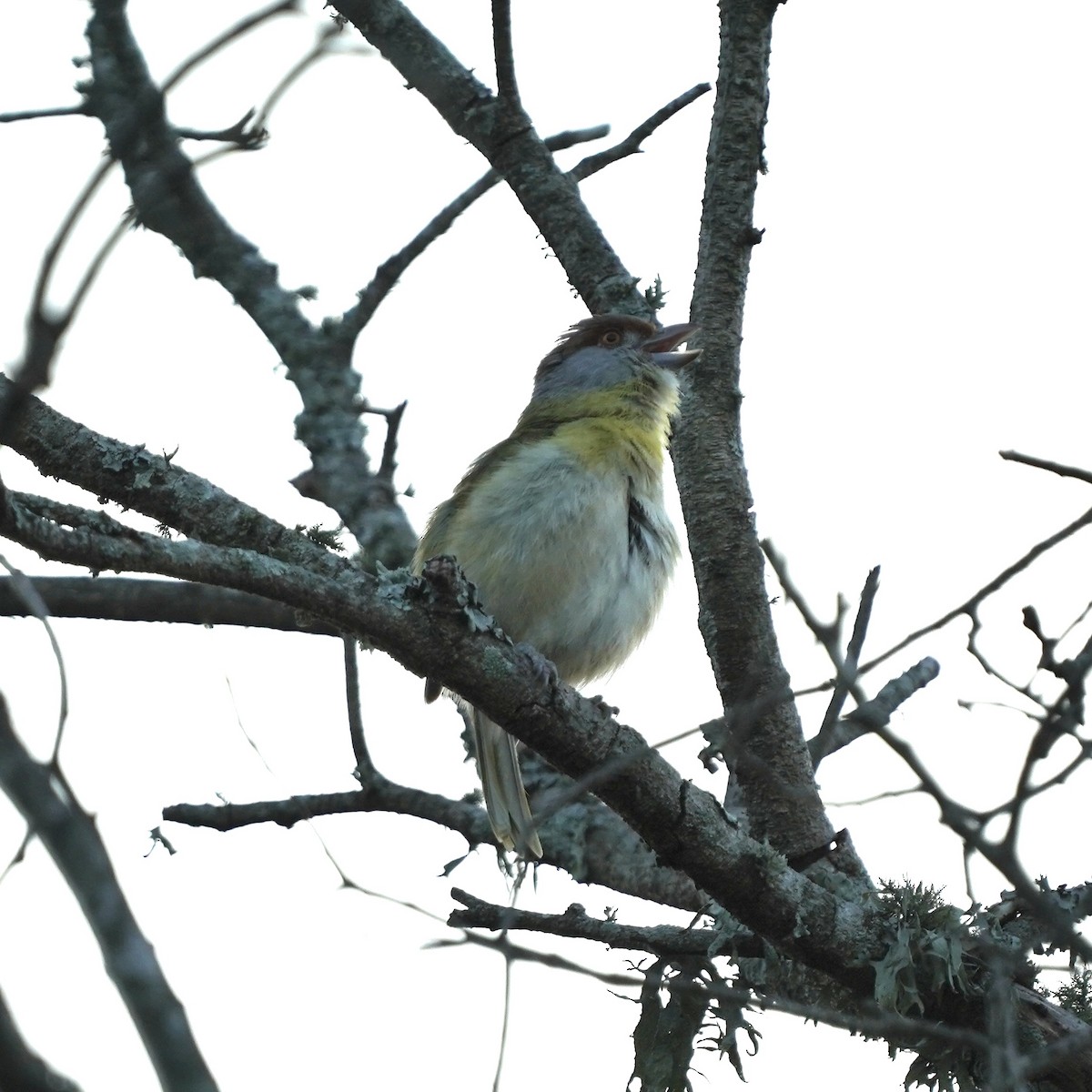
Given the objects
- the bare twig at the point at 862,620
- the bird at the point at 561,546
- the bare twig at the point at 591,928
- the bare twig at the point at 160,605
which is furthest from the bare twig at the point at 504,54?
the bare twig at the point at 591,928

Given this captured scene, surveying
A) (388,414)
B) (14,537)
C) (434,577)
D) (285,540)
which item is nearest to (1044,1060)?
(434,577)

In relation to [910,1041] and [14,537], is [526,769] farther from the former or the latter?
[14,537]

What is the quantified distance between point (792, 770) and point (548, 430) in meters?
1.85

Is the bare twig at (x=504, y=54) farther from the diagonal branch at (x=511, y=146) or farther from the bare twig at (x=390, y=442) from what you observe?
the bare twig at (x=390, y=442)

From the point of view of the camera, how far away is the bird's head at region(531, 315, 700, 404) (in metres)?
6.07

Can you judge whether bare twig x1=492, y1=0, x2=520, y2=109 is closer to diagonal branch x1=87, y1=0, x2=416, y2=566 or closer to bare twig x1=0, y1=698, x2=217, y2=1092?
diagonal branch x1=87, y1=0, x2=416, y2=566

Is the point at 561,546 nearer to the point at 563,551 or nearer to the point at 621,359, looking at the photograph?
the point at 563,551

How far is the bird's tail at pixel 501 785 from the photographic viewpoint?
5.01m

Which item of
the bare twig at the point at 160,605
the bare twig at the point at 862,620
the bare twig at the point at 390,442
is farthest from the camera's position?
the bare twig at the point at 390,442

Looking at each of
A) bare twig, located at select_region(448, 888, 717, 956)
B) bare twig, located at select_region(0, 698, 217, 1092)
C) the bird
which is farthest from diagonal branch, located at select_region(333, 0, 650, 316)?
bare twig, located at select_region(0, 698, 217, 1092)

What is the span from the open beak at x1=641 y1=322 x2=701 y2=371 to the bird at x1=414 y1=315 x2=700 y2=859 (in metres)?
0.34

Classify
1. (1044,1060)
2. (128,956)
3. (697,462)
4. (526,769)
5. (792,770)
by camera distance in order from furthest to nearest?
(526,769) < (697,462) < (792,770) < (1044,1060) < (128,956)

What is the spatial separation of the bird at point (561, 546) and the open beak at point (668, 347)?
34 cm

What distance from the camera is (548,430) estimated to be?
18.8ft
